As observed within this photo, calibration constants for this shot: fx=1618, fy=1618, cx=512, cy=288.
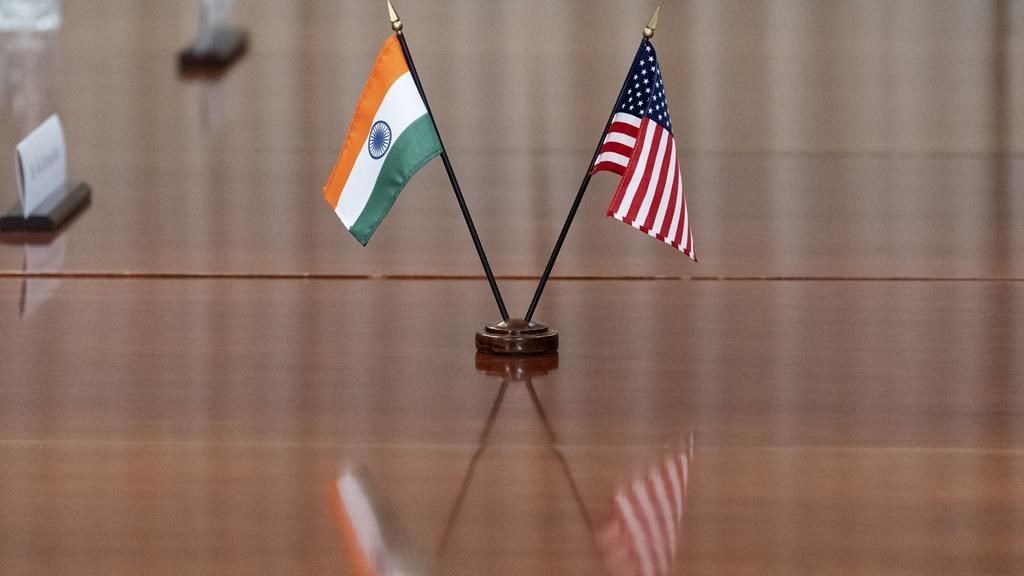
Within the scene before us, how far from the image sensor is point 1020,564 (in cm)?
137

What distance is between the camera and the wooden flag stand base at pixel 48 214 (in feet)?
10.2

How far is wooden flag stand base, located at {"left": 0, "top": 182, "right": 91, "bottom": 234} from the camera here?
10.2 feet

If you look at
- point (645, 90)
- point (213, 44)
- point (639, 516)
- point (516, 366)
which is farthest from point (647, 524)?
point (213, 44)

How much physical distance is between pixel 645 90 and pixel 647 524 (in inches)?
30.4

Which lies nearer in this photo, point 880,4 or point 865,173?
point 865,173

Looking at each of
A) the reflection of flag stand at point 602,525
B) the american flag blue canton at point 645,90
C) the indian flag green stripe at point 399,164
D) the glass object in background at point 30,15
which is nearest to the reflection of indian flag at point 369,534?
the reflection of flag stand at point 602,525

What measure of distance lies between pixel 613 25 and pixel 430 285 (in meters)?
2.37

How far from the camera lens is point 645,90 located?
2.09 m

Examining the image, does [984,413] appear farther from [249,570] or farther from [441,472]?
[249,570]

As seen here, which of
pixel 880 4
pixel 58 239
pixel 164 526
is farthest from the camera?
pixel 880 4

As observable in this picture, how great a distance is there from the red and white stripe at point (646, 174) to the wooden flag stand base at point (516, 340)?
0.21 metres

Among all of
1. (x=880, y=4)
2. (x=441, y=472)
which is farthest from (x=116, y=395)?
(x=880, y=4)

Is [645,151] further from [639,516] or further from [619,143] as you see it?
[639,516]

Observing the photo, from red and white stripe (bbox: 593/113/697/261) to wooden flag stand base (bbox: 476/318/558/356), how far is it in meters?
0.21
